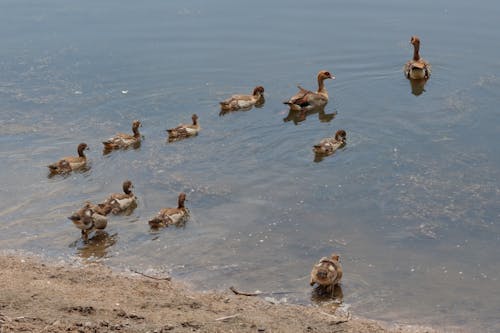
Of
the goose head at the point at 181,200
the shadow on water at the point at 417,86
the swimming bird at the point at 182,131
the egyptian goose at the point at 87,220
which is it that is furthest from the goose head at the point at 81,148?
the shadow on water at the point at 417,86

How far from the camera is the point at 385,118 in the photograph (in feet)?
52.4

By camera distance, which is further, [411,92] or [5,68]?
[5,68]

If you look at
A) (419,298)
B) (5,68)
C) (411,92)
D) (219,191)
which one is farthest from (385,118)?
(5,68)

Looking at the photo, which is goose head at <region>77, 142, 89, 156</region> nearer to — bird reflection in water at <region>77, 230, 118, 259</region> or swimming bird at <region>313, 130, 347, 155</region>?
bird reflection in water at <region>77, 230, 118, 259</region>

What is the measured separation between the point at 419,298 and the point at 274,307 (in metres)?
1.90

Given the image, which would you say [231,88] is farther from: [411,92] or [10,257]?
[10,257]

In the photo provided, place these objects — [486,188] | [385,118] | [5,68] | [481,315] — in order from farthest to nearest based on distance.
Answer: [5,68]
[385,118]
[486,188]
[481,315]

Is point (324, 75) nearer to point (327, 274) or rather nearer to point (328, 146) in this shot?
point (328, 146)

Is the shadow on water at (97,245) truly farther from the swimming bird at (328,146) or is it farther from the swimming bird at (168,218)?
the swimming bird at (328,146)

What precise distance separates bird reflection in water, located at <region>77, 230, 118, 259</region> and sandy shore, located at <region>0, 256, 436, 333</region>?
0.69 metres

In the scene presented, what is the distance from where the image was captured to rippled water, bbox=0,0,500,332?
10875 mm

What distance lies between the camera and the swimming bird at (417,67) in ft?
59.2

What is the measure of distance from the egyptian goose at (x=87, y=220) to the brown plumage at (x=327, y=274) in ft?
11.4

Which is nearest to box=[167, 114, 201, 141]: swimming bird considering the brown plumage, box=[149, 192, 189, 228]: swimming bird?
box=[149, 192, 189, 228]: swimming bird
